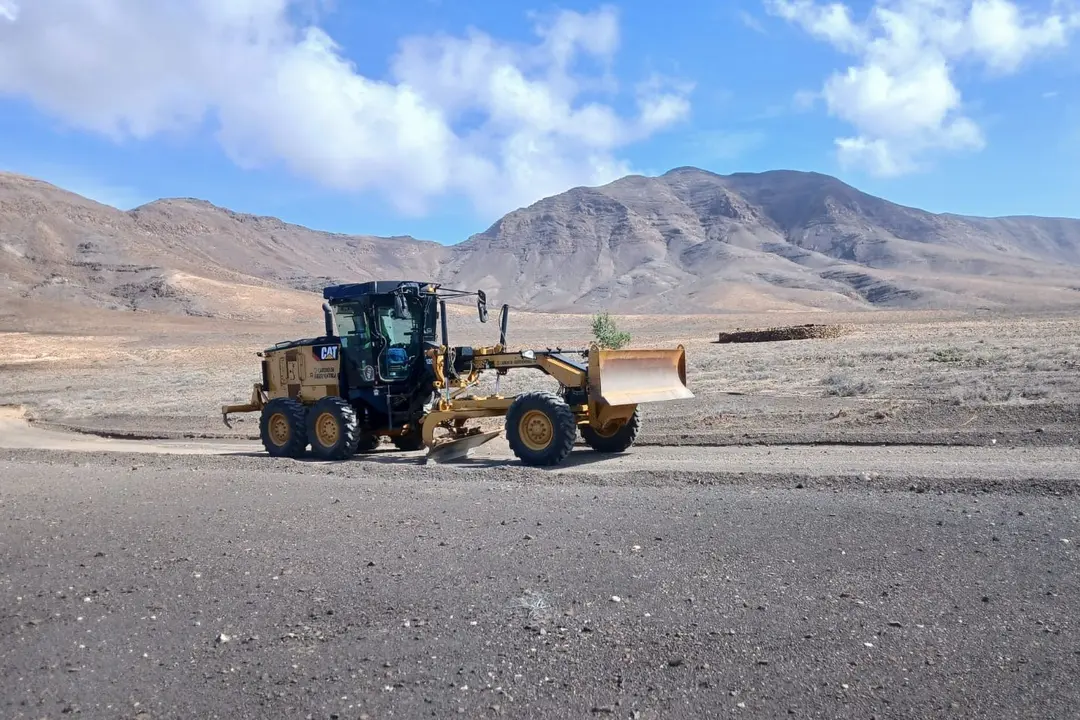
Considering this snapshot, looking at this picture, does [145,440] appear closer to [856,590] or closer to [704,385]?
[704,385]

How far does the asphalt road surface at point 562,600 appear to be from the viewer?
5020 millimetres

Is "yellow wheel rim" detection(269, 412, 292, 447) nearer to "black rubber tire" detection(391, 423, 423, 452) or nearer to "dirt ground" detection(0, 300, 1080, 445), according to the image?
"black rubber tire" detection(391, 423, 423, 452)

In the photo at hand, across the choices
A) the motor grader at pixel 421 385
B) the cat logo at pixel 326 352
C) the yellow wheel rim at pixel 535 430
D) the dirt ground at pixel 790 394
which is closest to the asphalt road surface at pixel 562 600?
the yellow wheel rim at pixel 535 430

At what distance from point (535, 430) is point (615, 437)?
1890mm

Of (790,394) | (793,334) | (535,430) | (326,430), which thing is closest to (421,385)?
(326,430)

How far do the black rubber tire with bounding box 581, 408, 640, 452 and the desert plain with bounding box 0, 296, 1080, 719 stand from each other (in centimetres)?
39

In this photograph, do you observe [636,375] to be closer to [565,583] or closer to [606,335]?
[565,583]

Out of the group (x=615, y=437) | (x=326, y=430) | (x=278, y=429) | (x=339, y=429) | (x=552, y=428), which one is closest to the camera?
(x=552, y=428)

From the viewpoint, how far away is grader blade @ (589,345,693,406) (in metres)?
13.2

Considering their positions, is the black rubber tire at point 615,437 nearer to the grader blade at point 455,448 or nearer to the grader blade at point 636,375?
the grader blade at point 636,375

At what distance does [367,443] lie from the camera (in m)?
16.3

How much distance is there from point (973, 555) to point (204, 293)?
129m

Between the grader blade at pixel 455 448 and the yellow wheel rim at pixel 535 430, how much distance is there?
5.50 feet

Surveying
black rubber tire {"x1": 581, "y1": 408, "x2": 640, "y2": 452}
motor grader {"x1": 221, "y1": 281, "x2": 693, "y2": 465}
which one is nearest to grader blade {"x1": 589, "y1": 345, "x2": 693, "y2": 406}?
motor grader {"x1": 221, "y1": 281, "x2": 693, "y2": 465}
